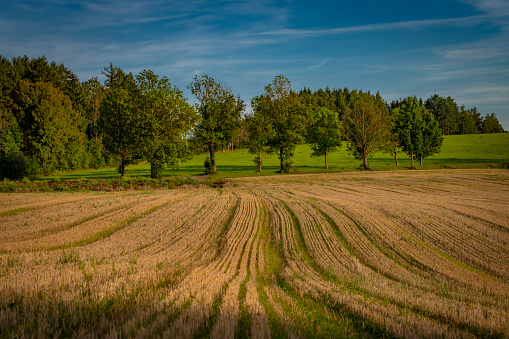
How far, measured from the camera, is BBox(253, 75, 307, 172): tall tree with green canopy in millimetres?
52531

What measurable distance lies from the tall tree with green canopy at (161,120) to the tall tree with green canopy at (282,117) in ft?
50.9

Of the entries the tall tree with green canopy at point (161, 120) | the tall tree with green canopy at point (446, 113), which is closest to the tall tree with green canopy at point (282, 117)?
the tall tree with green canopy at point (161, 120)

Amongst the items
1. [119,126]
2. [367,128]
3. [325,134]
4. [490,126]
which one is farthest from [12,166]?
[490,126]

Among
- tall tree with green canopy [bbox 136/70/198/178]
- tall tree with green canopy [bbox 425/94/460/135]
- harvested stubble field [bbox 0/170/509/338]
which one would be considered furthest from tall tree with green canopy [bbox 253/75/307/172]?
tall tree with green canopy [bbox 425/94/460/135]

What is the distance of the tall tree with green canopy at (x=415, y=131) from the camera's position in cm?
5697

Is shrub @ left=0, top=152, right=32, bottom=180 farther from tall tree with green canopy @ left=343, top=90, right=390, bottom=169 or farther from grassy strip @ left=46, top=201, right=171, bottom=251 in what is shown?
tall tree with green canopy @ left=343, top=90, right=390, bottom=169

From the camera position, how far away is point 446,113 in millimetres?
138500

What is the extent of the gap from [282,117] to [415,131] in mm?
26359

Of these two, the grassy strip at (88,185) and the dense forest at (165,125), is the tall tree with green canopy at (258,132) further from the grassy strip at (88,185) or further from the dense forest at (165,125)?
the grassy strip at (88,185)

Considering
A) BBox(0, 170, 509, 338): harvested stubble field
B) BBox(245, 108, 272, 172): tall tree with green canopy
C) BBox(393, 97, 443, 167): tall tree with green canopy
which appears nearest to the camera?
BBox(0, 170, 509, 338): harvested stubble field

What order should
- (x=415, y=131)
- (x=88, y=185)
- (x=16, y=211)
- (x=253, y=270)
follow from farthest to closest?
(x=415, y=131), (x=88, y=185), (x=16, y=211), (x=253, y=270)

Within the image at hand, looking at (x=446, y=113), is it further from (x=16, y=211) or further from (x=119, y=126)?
(x=16, y=211)

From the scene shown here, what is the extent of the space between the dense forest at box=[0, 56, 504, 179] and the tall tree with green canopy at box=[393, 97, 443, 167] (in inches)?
7.1

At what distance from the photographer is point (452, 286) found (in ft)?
24.3
